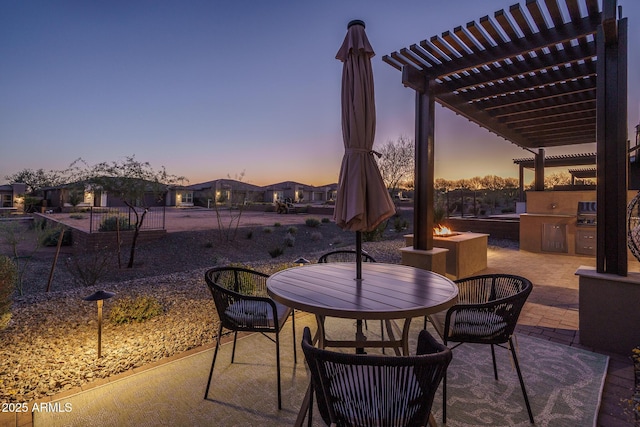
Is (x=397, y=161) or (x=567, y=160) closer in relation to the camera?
(x=567, y=160)

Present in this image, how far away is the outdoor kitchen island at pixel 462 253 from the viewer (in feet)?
16.5

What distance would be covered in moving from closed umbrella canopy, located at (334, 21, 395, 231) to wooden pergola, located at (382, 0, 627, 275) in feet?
6.00

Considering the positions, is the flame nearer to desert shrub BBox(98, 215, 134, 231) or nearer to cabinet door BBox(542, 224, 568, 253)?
cabinet door BBox(542, 224, 568, 253)

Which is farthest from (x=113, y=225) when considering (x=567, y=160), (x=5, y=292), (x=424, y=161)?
(x=567, y=160)

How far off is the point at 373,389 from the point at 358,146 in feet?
4.72

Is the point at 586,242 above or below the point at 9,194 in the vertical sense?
below

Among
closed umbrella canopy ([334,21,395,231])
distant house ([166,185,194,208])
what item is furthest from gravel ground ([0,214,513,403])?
distant house ([166,185,194,208])

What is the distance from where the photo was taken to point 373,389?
1115mm

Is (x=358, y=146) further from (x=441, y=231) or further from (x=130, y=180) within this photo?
(x=130, y=180)

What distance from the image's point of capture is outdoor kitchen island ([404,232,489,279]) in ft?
16.5

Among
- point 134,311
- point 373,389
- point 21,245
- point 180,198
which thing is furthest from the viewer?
point 180,198

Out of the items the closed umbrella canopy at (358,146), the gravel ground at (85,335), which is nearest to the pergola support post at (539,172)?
the gravel ground at (85,335)

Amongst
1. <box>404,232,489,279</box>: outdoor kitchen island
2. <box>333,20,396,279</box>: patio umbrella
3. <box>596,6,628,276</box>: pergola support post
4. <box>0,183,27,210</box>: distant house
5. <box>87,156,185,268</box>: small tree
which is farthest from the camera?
<box>0,183,27,210</box>: distant house

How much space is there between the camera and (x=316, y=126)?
11430 millimetres
